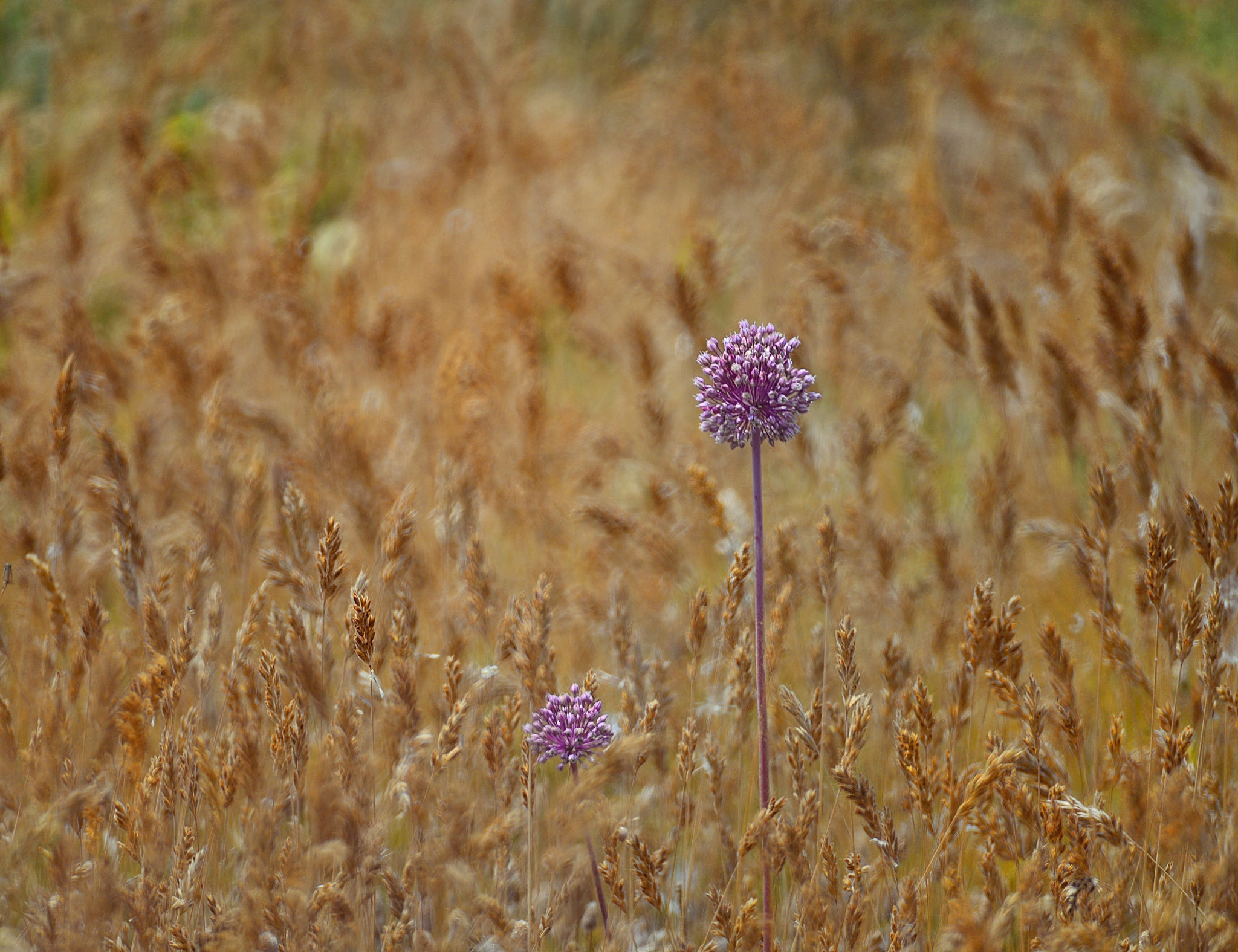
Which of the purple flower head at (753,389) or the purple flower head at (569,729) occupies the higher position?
the purple flower head at (753,389)

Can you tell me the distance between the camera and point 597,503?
6.98ft

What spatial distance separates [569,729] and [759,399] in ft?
1.62

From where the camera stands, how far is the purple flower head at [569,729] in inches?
48.4

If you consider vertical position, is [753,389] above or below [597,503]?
above

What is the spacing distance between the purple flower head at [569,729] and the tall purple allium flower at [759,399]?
0.22 meters

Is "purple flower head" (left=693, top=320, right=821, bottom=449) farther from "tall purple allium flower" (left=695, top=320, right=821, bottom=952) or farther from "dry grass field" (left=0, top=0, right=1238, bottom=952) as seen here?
"dry grass field" (left=0, top=0, right=1238, bottom=952)

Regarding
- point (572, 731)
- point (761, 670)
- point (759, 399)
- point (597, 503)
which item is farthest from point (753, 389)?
point (597, 503)

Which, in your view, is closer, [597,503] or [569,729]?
[569,729]

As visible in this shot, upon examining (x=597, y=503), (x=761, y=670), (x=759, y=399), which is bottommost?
(x=597, y=503)

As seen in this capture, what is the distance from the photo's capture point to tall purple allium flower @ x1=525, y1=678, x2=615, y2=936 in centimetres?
123

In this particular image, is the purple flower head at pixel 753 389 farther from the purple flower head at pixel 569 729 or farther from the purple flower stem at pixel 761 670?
the purple flower head at pixel 569 729

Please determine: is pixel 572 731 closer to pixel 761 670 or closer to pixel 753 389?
pixel 761 670

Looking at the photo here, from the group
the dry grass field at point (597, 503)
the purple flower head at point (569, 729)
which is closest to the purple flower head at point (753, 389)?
the dry grass field at point (597, 503)

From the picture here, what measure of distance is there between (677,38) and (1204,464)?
17.1 ft
